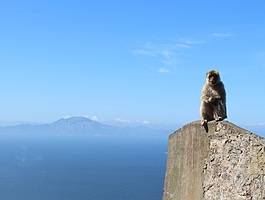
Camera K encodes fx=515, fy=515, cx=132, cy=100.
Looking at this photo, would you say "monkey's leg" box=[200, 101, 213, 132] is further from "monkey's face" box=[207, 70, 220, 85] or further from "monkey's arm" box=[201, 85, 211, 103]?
"monkey's face" box=[207, 70, 220, 85]

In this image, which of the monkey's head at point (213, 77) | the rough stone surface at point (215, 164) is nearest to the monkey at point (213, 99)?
the monkey's head at point (213, 77)

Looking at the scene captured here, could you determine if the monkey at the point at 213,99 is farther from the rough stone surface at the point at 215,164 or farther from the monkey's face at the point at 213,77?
the rough stone surface at the point at 215,164

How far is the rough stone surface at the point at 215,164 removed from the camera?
→ 2957 mm

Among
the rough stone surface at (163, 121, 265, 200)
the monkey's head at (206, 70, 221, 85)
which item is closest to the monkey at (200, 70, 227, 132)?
the monkey's head at (206, 70, 221, 85)

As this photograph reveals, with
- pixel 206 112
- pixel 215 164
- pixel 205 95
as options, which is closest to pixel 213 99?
pixel 205 95

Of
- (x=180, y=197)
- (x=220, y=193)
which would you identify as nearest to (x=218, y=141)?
(x=220, y=193)

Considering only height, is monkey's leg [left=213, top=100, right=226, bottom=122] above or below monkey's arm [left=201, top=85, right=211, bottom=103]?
below

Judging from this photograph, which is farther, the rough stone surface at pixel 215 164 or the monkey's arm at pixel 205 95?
the monkey's arm at pixel 205 95

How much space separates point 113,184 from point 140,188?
301 inches

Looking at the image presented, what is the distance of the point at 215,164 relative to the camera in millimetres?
3266

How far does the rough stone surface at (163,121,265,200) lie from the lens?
2.96 m

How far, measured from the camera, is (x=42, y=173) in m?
102


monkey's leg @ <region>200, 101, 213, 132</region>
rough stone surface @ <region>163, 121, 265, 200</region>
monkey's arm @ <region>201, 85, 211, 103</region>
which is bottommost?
rough stone surface @ <region>163, 121, 265, 200</region>

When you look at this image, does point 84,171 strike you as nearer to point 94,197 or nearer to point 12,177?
point 12,177
